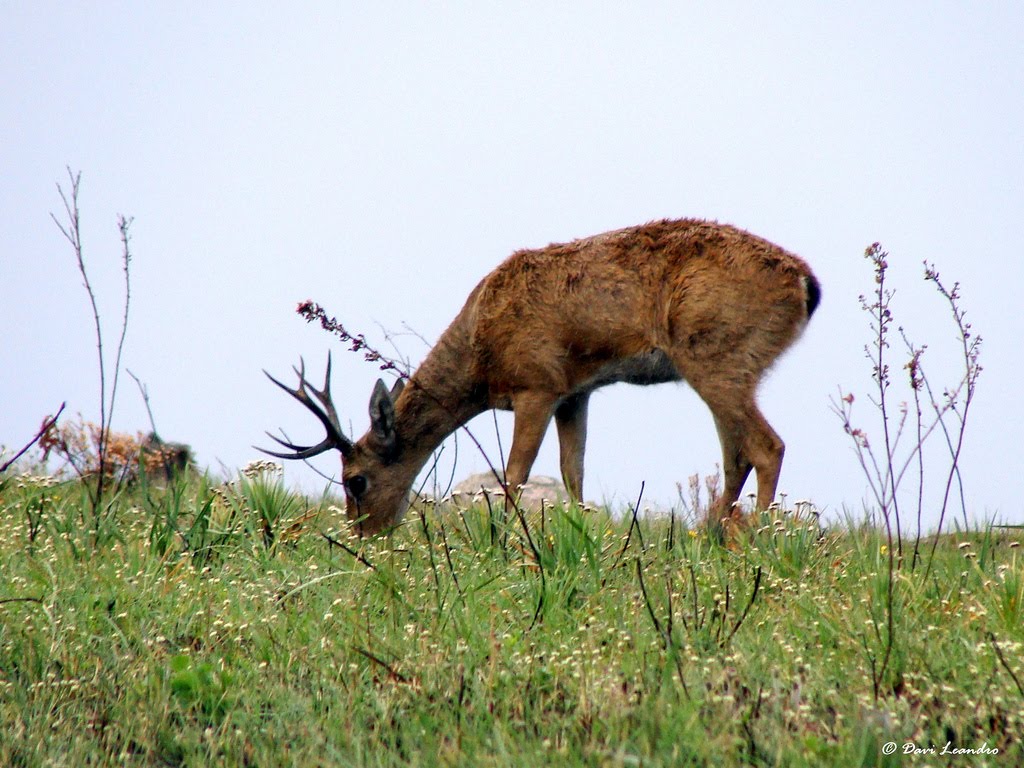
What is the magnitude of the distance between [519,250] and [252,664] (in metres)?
4.81

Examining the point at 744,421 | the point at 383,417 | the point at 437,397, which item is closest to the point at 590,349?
the point at 744,421

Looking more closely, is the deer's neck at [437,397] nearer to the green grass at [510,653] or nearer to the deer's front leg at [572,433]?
the deer's front leg at [572,433]

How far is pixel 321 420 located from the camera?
8141 millimetres

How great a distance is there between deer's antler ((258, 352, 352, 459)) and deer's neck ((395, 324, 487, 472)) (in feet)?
1.52

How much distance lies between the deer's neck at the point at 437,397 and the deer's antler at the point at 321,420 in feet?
1.52

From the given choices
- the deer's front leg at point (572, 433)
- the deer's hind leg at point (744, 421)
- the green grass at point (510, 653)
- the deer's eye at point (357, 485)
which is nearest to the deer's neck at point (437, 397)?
the deer's eye at point (357, 485)

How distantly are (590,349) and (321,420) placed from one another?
77.1 inches

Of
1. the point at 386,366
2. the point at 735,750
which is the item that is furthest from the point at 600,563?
the point at 735,750

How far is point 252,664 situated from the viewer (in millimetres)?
4062

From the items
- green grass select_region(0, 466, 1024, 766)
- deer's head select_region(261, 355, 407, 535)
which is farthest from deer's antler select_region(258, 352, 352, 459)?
green grass select_region(0, 466, 1024, 766)

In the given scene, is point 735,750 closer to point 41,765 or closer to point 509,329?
point 41,765

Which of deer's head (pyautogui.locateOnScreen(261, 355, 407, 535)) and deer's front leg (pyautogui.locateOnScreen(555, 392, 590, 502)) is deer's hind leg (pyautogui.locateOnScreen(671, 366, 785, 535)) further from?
deer's head (pyautogui.locateOnScreen(261, 355, 407, 535))

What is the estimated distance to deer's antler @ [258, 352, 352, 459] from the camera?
25.8 ft

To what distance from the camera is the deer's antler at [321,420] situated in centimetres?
788
